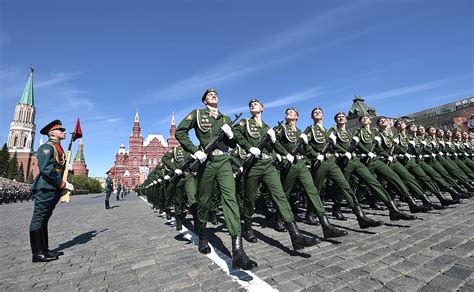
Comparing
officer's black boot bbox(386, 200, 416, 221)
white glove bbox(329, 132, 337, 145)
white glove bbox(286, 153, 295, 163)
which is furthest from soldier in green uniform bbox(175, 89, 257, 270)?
officer's black boot bbox(386, 200, 416, 221)

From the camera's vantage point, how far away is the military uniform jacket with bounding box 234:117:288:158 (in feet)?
15.2

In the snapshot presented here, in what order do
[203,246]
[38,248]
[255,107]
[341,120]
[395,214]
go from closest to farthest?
[203,246] < [38,248] < [255,107] < [395,214] < [341,120]

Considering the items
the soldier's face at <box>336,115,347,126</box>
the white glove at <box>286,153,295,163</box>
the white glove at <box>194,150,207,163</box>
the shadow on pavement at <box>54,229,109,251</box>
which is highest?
the soldier's face at <box>336,115,347,126</box>

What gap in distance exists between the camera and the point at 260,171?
4.42 m

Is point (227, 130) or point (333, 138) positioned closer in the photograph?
point (227, 130)

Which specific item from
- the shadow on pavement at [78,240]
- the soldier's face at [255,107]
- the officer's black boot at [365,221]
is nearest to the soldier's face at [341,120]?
the officer's black boot at [365,221]

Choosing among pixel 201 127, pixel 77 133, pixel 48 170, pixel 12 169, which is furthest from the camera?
pixel 12 169

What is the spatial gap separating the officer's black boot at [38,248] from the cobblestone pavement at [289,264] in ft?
0.40

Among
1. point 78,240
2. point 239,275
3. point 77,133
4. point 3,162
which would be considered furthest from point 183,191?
point 3,162

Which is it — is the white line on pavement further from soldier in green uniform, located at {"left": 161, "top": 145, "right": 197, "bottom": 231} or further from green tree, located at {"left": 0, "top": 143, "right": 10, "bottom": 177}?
green tree, located at {"left": 0, "top": 143, "right": 10, "bottom": 177}

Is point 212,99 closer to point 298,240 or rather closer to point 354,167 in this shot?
point 298,240

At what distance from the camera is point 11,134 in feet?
386

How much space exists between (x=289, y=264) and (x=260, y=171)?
156cm

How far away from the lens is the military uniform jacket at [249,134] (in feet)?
15.2
